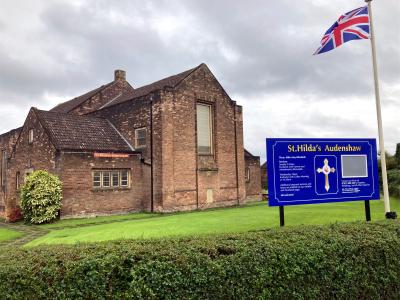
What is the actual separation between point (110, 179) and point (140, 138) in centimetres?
390

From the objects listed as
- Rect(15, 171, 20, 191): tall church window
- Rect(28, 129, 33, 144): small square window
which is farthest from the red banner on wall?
Rect(15, 171, 20, 191): tall church window

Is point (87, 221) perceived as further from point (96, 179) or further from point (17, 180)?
point (17, 180)

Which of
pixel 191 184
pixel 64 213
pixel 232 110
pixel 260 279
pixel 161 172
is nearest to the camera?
pixel 260 279

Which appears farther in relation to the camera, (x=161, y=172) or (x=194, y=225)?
(x=161, y=172)

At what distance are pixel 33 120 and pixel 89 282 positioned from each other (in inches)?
859

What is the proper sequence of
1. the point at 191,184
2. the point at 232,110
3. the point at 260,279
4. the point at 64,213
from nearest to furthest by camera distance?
the point at 260,279 → the point at 64,213 → the point at 191,184 → the point at 232,110

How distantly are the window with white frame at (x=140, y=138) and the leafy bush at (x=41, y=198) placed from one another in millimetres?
6408

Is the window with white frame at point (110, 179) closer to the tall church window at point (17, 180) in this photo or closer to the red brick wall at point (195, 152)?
the red brick wall at point (195, 152)

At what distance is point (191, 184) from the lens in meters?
24.5

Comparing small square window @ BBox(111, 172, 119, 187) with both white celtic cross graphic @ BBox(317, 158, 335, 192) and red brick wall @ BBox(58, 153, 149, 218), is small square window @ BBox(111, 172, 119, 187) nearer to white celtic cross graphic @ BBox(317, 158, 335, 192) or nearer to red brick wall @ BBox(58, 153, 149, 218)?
red brick wall @ BBox(58, 153, 149, 218)

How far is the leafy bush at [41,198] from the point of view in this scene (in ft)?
63.1

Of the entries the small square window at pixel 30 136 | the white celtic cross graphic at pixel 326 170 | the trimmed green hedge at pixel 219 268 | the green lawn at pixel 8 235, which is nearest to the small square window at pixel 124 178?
the small square window at pixel 30 136

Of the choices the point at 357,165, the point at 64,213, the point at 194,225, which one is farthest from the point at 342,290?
the point at 64,213

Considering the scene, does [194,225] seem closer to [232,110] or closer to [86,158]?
[86,158]
